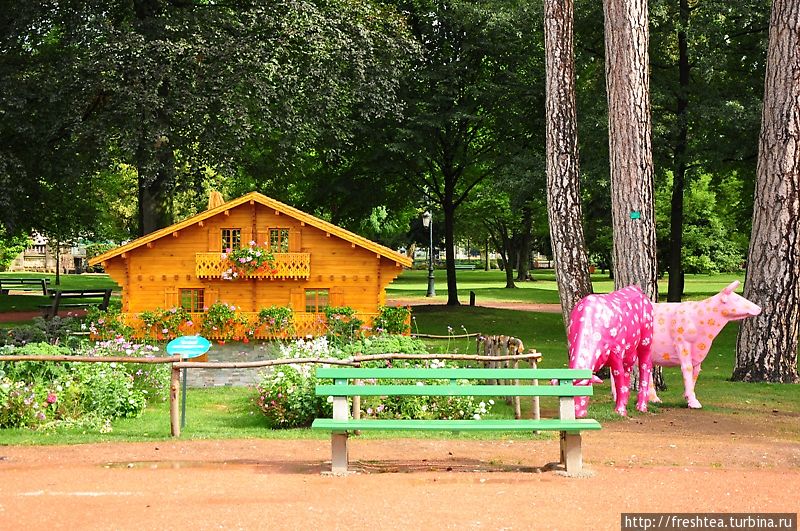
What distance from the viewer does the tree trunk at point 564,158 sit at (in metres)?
18.2

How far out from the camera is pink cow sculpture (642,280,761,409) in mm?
14516

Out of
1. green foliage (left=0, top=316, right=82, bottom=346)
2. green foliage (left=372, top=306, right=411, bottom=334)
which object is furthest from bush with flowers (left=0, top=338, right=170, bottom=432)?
green foliage (left=372, top=306, right=411, bottom=334)

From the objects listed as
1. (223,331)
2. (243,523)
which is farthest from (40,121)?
(243,523)

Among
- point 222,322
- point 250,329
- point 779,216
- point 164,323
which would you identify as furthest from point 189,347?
point 250,329

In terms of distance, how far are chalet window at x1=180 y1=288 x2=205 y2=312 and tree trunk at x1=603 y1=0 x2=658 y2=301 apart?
12987 millimetres

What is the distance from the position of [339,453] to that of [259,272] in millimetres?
16355

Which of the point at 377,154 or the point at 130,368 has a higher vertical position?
the point at 377,154

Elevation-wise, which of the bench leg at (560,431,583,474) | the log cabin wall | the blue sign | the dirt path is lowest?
the dirt path

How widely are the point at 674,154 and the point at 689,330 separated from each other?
17.1 meters

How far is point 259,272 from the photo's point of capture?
2561 centimetres

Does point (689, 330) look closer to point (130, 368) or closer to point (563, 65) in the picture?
point (563, 65)

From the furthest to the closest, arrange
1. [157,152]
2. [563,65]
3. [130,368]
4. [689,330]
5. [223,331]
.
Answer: [157,152]
[223,331]
[563,65]
[130,368]
[689,330]

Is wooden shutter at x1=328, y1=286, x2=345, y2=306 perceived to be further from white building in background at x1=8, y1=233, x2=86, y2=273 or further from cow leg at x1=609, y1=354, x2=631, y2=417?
white building in background at x1=8, y1=233, x2=86, y2=273

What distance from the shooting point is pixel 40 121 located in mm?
28594
